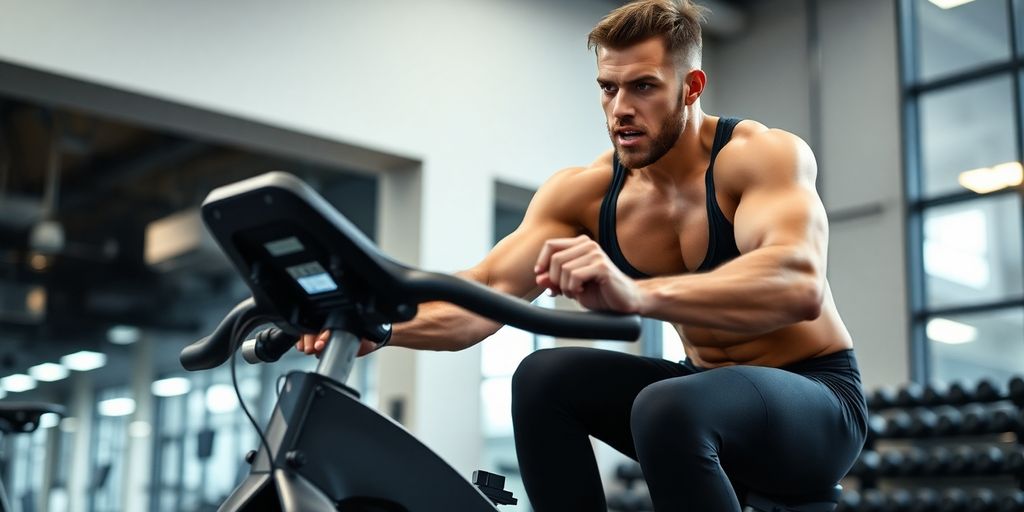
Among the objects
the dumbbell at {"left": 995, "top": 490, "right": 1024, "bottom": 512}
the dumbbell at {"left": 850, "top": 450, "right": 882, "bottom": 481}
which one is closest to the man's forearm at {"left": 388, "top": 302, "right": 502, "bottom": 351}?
the dumbbell at {"left": 995, "top": 490, "right": 1024, "bottom": 512}

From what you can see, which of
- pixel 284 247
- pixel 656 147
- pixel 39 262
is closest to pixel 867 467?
pixel 656 147

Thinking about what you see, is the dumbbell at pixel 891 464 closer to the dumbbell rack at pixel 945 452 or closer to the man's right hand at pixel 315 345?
the dumbbell rack at pixel 945 452

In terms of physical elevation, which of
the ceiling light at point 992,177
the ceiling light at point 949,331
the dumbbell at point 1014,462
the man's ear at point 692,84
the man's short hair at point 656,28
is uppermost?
the ceiling light at point 992,177

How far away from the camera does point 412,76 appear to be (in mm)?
5195

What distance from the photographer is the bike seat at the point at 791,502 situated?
149cm

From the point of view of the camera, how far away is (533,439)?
1542 millimetres

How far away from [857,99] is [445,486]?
569cm

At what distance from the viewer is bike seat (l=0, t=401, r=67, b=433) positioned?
2.00m

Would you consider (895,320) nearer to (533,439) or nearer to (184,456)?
(533,439)

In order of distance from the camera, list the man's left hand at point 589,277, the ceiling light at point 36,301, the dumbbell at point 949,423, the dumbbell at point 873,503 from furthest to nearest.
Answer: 1. the ceiling light at point 36,301
2. the dumbbell at point 949,423
3. the dumbbell at point 873,503
4. the man's left hand at point 589,277

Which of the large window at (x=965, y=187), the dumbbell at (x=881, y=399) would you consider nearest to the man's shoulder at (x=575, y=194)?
the dumbbell at (x=881, y=399)

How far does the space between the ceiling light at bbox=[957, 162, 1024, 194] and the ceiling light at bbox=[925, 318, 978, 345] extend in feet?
2.38

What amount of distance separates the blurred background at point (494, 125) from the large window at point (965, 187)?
0.04 ft

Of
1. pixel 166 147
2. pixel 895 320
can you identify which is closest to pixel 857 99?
pixel 895 320
